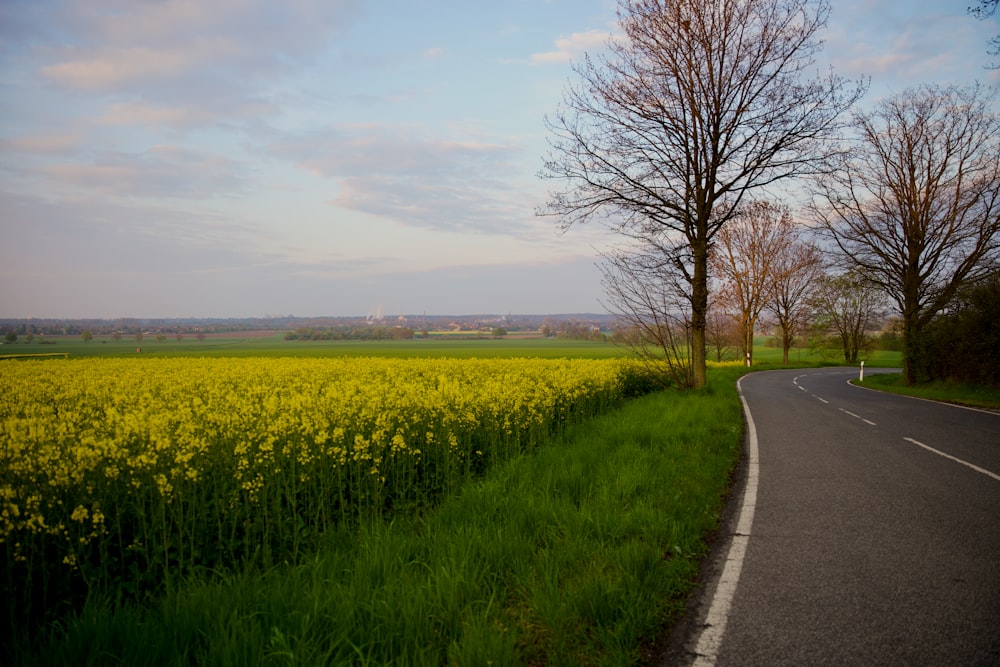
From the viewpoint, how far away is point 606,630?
10.4 feet

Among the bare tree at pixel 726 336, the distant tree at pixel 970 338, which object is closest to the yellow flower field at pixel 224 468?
the distant tree at pixel 970 338

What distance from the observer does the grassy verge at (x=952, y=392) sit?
53.0 feet

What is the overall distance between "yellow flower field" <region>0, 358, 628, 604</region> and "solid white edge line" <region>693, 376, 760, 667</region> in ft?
9.97

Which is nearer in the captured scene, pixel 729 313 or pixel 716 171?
pixel 716 171

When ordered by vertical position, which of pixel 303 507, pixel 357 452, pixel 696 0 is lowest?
pixel 303 507

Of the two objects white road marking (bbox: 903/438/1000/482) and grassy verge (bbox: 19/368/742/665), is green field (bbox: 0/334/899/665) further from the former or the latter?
→ white road marking (bbox: 903/438/1000/482)

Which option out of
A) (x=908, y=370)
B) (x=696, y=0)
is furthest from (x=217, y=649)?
(x=908, y=370)

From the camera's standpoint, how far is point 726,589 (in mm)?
3824

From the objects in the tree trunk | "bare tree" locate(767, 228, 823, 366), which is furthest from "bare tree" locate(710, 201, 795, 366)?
the tree trunk

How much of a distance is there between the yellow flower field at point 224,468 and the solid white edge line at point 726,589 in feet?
9.97

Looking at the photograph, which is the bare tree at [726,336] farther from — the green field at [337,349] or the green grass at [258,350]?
the green grass at [258,350]

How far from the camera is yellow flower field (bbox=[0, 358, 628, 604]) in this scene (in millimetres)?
3998

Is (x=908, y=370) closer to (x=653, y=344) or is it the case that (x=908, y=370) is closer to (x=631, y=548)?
(x=653, y=344)

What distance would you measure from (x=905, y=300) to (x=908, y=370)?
3.09m
